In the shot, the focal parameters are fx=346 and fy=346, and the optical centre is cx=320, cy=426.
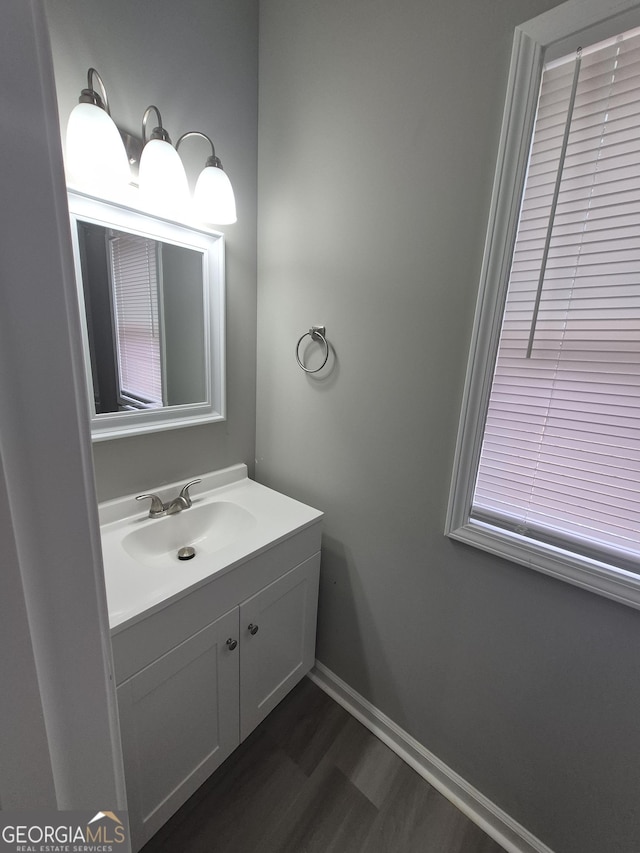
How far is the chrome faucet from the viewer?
1.20 meters

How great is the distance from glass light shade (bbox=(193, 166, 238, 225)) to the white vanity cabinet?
44.1 inches

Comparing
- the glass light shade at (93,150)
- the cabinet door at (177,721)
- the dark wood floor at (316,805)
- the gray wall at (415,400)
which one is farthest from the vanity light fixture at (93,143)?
the dark wood floor at (316,805)

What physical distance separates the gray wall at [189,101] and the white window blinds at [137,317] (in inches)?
7.1

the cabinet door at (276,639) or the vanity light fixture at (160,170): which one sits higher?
the vanity light fixture at (160,170)

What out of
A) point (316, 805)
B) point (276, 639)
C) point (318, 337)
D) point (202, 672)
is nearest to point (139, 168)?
point (318, 337)

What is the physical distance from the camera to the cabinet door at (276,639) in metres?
1.11

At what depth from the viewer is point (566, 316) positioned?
835mm

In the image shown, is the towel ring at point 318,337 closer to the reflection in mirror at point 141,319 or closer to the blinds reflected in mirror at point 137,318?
the reflection in mirror at point 141,319

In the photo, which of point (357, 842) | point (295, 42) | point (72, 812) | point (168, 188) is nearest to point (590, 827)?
point (357, 842)

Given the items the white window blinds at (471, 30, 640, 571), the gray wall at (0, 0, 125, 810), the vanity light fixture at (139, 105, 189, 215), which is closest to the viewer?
the gray wall at (0, 0, 125, 810)

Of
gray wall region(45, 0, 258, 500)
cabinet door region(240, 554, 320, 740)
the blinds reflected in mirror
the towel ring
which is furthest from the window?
the blinds reflected in mirror

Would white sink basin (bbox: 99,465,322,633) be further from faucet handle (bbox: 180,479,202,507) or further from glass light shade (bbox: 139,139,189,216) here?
glass light shade (bbox: 139,139,189,216)

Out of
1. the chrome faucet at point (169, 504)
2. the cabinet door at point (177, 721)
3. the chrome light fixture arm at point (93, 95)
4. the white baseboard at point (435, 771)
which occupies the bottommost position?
the white baseboard at point (435, 771)

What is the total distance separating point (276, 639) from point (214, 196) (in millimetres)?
1514
